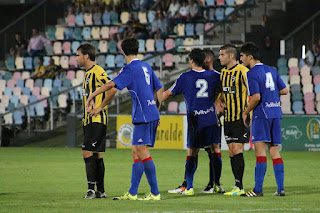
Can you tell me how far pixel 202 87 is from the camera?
10.5 meters

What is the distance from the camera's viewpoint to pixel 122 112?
910 inches

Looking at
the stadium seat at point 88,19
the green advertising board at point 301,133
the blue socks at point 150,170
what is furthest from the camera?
the stadium seat at point 88,19

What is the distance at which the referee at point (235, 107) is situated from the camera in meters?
10.3

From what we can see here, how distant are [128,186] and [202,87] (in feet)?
6.83

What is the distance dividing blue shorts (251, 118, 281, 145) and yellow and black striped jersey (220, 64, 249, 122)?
30 cm

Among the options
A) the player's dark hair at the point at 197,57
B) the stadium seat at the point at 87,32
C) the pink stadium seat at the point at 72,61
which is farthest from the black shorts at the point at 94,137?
the stadium seat at the point at 87,32

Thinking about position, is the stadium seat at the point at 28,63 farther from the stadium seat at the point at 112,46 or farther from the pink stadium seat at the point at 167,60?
the pink stadium seat at the point at 167,60

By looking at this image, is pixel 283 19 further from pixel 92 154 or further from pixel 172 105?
pixel 92 154

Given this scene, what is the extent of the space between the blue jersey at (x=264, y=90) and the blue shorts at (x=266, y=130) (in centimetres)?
7

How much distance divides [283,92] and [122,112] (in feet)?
42.8

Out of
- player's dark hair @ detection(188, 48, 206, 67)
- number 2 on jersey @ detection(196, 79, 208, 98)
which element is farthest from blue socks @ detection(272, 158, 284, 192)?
player's dark hair @ detection(188, 48, 206, 67)

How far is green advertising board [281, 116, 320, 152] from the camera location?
68.0 ft

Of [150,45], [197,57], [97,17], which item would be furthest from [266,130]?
[97,17]

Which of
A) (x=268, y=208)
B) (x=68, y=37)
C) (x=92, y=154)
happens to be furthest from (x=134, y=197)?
(x=68, y=37)
